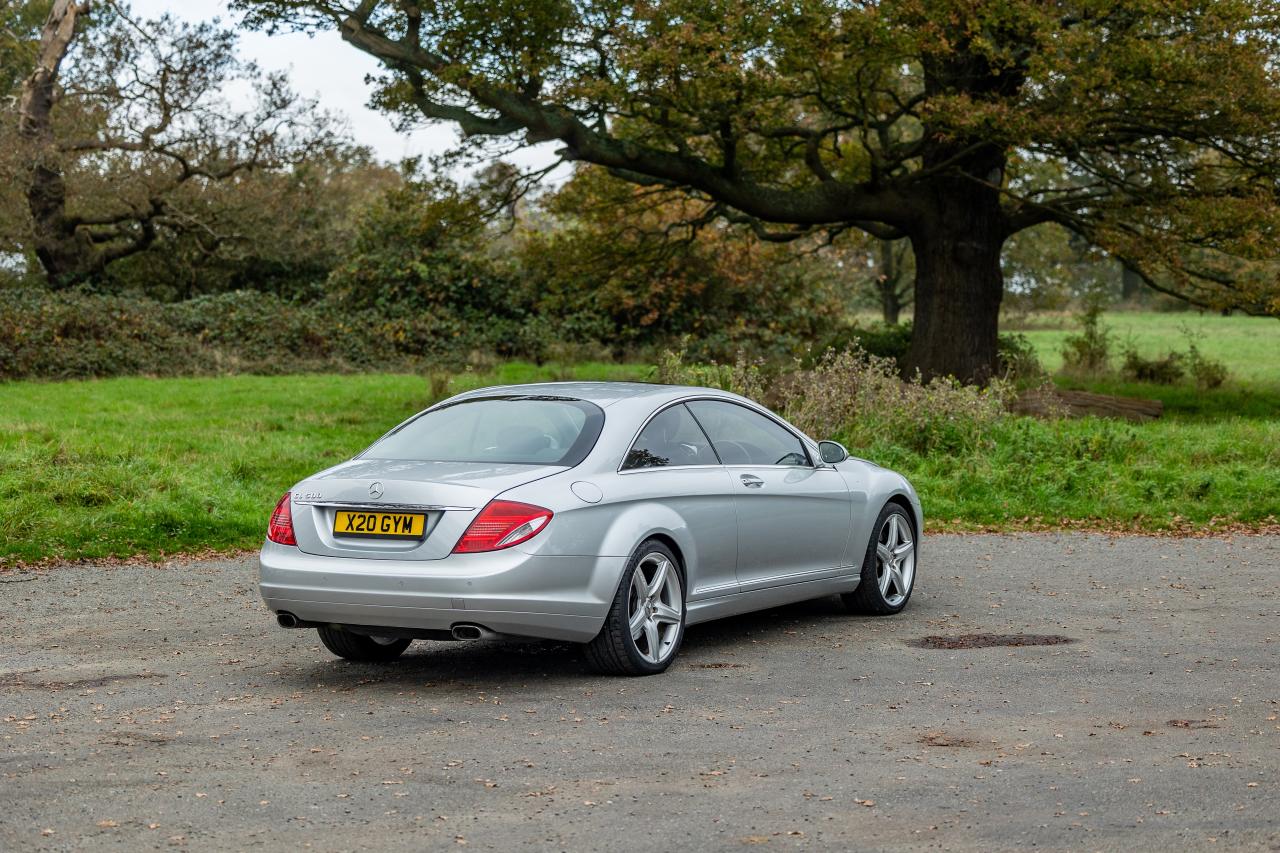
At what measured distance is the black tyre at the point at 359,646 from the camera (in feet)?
26.2

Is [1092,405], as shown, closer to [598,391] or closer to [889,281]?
[598,391]

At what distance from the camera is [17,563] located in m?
11.8

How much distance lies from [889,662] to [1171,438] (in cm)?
1133

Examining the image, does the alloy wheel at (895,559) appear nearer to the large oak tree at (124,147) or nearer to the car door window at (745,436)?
the car door window at (745,436)

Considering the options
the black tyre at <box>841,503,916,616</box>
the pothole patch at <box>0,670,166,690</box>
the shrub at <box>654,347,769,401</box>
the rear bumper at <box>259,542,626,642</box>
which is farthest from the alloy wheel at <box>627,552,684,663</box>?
the shrub at <box>654,347,769,401</box>

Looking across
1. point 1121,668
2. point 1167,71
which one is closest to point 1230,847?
point 1121,668

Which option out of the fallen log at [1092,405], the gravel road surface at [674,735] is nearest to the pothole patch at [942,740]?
the gravel road surface at [674,735]

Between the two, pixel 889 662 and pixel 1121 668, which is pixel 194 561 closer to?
pixel 889 662

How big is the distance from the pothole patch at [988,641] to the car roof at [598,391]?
191 centimetres

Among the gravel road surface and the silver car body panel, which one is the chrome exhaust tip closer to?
the silver car body panel

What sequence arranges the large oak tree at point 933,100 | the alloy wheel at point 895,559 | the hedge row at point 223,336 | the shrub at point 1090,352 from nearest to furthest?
1. the alloy wheel at point 895,559
2. the large oak tree at point 933,100
3. the hedge row at point 223,336
4. the shrub at point 1090,352

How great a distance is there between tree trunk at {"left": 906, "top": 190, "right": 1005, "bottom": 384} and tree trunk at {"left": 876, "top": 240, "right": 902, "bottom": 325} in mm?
28714

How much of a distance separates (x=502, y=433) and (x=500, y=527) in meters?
1.01

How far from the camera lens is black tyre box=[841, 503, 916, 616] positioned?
946 centimetres
